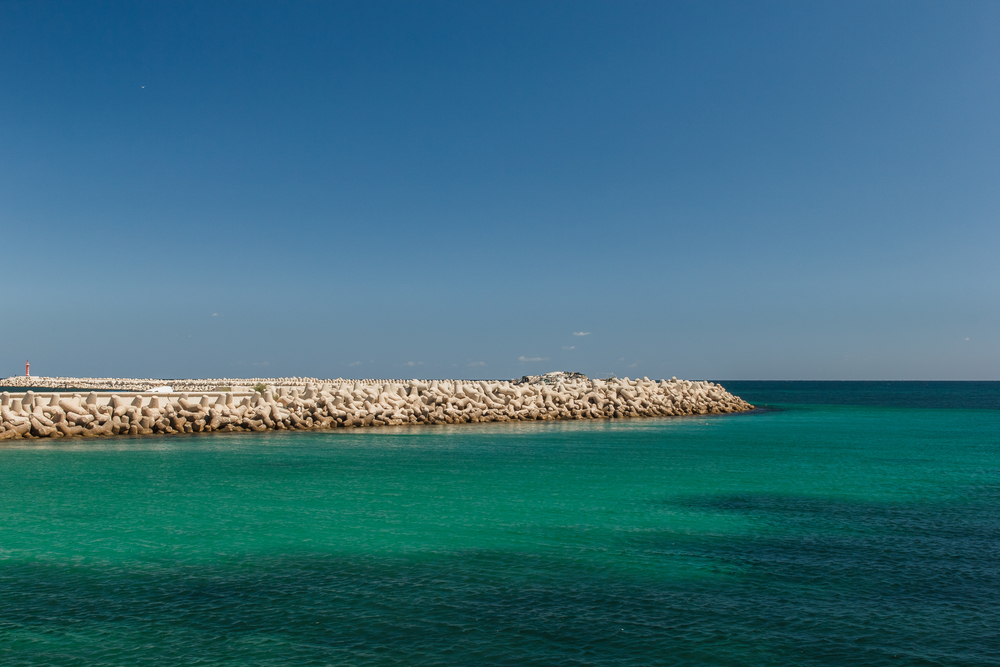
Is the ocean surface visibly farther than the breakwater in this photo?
No

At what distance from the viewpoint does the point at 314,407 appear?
20.9m

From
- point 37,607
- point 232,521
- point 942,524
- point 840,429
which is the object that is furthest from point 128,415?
point 840,429

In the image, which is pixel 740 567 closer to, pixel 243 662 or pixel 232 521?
pixel 243 662

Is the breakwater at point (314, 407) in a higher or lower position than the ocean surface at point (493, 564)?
higher

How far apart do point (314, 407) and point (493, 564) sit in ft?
51.0

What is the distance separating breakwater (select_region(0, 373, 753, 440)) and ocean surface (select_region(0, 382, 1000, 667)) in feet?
15.4

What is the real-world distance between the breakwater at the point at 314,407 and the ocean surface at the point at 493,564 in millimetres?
4707

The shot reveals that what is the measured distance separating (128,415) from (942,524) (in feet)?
57.7

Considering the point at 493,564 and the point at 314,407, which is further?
the point at 314,407

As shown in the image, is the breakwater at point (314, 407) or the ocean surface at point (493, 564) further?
the breakwater at point (314, 407)

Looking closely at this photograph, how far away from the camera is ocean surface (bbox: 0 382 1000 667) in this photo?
4.52 m

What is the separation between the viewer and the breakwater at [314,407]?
17.5 meters

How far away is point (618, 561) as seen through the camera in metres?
6.45

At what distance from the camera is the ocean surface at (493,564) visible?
4523 millimetres
